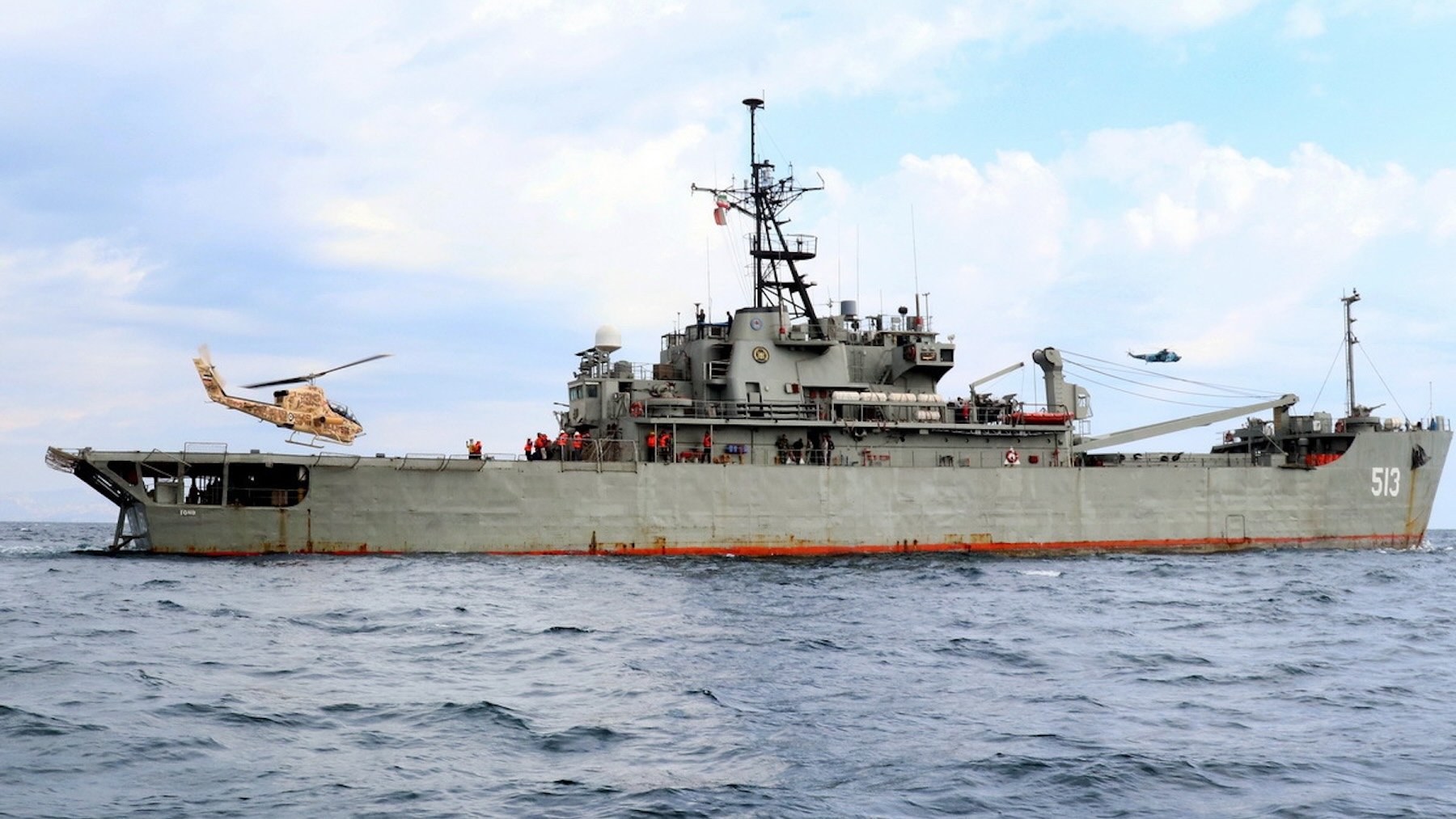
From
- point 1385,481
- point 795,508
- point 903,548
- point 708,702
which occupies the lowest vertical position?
point 708,702

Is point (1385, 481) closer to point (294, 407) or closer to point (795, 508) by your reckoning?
point (795, 508)

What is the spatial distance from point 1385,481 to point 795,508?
67.6 feet

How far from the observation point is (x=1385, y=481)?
39.4 meters

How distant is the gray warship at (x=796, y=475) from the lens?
96.5ft

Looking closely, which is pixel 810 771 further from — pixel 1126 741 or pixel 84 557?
pixel 84 557

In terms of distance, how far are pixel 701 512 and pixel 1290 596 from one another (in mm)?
14409

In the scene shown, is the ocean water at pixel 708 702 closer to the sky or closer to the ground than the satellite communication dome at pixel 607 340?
closer to the ground

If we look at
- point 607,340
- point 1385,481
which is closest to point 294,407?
point 607,340

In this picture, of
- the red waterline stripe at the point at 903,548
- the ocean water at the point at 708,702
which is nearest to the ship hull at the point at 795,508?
the red waterline stripe at the point at 903,548

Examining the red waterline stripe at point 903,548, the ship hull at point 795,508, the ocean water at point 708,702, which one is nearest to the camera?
the ocean water at point 708,702

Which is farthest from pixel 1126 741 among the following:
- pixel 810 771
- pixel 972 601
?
pixel 972 601

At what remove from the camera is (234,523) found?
2898cm

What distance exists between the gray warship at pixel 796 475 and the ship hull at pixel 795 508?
0.06 metres

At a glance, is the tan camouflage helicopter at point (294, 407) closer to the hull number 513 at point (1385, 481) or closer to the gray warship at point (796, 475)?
the gray warship at point (796, 475)
